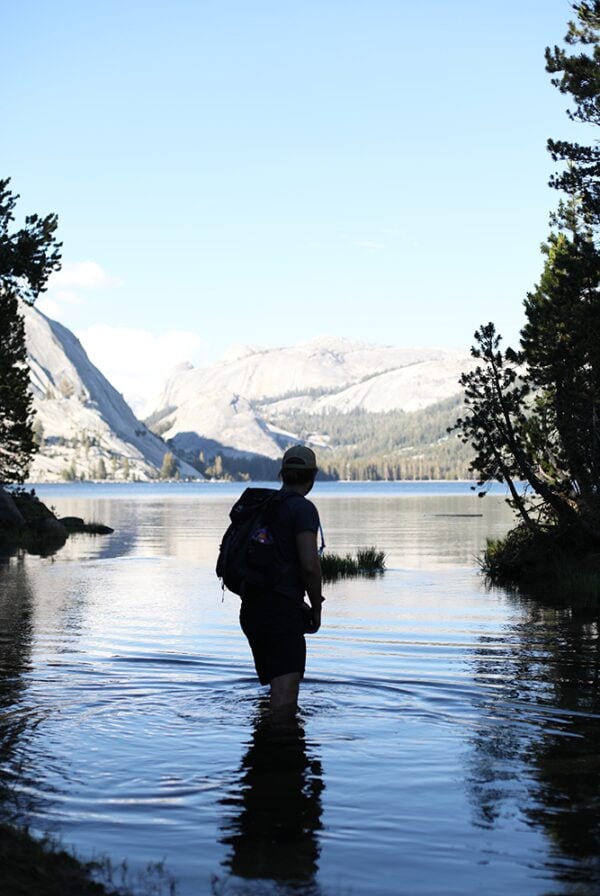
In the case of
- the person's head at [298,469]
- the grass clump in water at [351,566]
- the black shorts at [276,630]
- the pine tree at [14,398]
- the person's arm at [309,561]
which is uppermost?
the pine tree at [14,398]

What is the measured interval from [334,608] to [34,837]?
1835 centimetres

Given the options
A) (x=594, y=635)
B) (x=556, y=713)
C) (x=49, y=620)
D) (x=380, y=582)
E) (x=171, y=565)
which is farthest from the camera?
(x=171, y=565)

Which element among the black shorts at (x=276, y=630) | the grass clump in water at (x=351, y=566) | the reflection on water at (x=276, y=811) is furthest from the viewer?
the grass clump in water at (x=351, y=566)

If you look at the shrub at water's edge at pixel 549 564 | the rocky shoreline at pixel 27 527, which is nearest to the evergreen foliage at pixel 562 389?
the shrub at water's edge at pixel 549 564

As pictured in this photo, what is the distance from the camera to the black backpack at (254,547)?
9.56 meters

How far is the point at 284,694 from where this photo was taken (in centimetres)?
992

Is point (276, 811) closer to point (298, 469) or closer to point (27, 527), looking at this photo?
point (298, 469)

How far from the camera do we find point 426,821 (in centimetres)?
770

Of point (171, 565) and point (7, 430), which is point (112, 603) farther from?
point (7, 430)

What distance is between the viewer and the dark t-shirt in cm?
951

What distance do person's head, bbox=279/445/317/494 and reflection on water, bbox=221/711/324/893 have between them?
2289mm

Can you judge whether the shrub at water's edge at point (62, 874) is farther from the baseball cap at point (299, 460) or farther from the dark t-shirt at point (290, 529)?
the baseball cap at point (299, 460)

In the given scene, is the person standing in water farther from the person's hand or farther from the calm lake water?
the calm lake water

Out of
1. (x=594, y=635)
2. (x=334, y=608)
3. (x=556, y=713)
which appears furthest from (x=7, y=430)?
(x=556, y=713)
